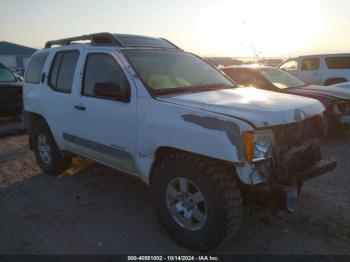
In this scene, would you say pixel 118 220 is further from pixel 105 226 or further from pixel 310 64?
pixel 310 64

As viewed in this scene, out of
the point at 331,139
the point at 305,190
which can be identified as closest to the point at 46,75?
the point at 305,190

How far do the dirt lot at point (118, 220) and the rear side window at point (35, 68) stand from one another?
1.53m

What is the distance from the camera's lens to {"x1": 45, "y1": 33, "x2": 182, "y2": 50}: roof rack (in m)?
4.18

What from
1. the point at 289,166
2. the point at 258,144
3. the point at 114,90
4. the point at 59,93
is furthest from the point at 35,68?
the point at 289,166

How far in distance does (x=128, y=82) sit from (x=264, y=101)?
4.59ft

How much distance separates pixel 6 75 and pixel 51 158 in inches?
277

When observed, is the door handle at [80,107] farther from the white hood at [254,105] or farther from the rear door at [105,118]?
the white hood at [254,105]

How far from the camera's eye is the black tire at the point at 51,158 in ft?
16.5

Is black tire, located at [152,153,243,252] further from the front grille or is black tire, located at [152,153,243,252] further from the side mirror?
the side mirror

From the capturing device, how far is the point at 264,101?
3.31 m

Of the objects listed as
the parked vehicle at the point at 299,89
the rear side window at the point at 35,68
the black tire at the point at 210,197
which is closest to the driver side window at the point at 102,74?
the black tire at the point at 210,197

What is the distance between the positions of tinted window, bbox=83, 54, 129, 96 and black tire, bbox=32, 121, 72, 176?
4.34 feet

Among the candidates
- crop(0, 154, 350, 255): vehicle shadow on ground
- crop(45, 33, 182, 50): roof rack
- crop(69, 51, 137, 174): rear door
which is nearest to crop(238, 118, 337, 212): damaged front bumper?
crop(0, 154, 350, 255): vehicle shadow on ground

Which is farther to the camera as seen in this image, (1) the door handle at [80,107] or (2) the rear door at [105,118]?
(1) the door handle at [80,107]
